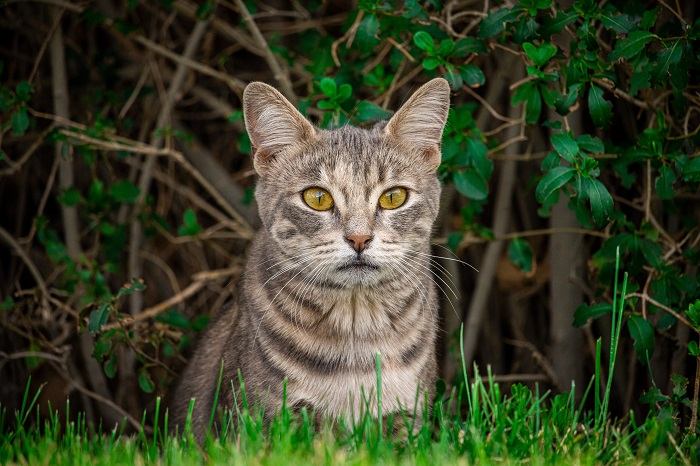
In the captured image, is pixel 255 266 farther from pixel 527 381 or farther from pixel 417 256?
pixel 527 381

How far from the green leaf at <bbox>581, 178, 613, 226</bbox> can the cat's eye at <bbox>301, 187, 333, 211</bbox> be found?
896mm

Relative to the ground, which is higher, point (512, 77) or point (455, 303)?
point (512, 77)

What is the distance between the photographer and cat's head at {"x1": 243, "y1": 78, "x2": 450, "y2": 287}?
3.40 metres

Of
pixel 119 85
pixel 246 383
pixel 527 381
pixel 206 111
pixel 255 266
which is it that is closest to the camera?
pixel 246 383

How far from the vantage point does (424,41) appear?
147 inches

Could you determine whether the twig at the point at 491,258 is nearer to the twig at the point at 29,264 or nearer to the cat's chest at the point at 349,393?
the cat's chest at the point at 349,393

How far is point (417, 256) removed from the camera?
3.61m

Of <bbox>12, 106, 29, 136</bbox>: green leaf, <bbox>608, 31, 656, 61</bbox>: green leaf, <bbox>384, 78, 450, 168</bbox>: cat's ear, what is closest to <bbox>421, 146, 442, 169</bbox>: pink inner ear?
<bbox>384, 78, 450, 168</bbox>: cat's ear

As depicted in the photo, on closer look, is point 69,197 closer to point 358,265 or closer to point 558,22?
point 358,265

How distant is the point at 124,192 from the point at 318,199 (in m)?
1.76

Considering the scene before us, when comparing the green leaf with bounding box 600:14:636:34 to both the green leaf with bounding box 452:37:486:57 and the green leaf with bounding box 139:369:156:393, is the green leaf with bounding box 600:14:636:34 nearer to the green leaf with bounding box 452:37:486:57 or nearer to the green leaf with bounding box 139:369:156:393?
the green leaf with bounding box 452:37:486:57

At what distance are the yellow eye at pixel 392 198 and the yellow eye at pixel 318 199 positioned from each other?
0.19m

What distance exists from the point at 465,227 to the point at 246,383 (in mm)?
1626

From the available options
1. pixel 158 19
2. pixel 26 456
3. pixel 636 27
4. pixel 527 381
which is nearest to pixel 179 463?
pixel 26 456
